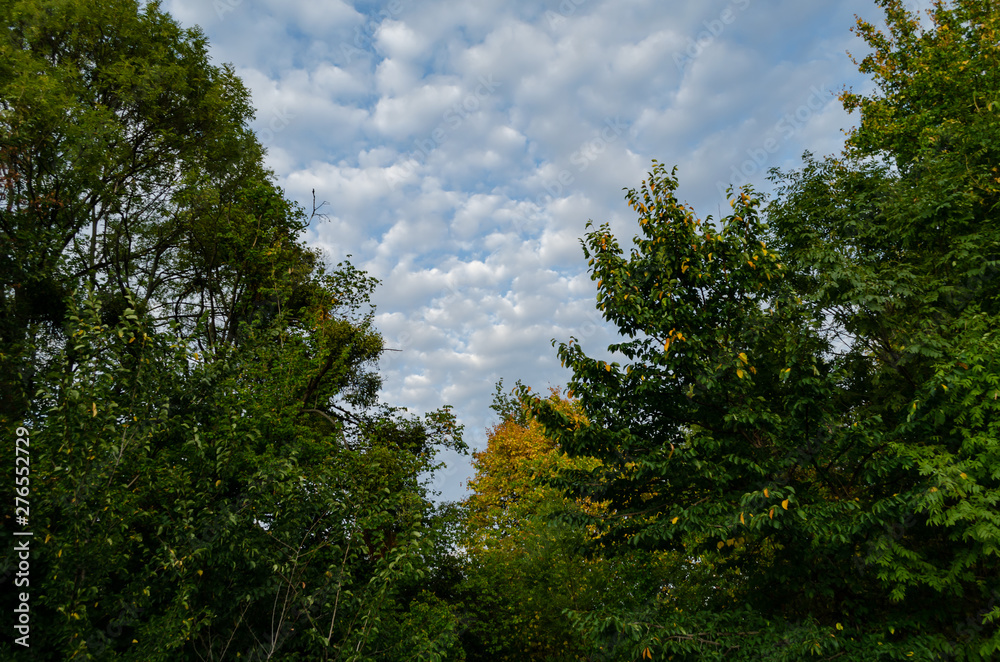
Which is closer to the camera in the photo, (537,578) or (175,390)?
(175,390)

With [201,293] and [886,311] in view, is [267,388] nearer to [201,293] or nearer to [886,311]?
[201,293]

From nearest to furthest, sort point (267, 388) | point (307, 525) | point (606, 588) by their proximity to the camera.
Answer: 1. point (307, 525)
2. point (267, 388)
3. point (606, 588)

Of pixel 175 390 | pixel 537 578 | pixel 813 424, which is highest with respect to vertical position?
pixel 175 390

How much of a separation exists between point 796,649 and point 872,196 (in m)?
9.88

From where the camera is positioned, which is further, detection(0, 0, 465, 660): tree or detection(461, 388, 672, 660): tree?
detection(461, 388, 672, 660): tree

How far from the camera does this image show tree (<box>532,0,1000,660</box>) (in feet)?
26.2

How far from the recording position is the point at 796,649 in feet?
24.4

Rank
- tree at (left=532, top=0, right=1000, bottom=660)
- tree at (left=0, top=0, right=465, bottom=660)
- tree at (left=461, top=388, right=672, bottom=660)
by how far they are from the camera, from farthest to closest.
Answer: tree at (left=461, top=388, right=672, bottom=660) < tree at (left=532, top=0, right=1000, bottom=660) < tree at (left=0, top=0, right=465, bottom=660)

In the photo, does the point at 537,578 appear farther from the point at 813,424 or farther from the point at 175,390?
the point at 175,390

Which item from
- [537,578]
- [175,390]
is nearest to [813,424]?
[175,390]

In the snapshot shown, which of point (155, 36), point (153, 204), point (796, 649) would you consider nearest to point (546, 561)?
point (796, 649)

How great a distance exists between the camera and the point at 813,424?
8953 millimetres

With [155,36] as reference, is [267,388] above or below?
below

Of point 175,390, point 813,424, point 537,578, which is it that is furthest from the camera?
point 537,578
